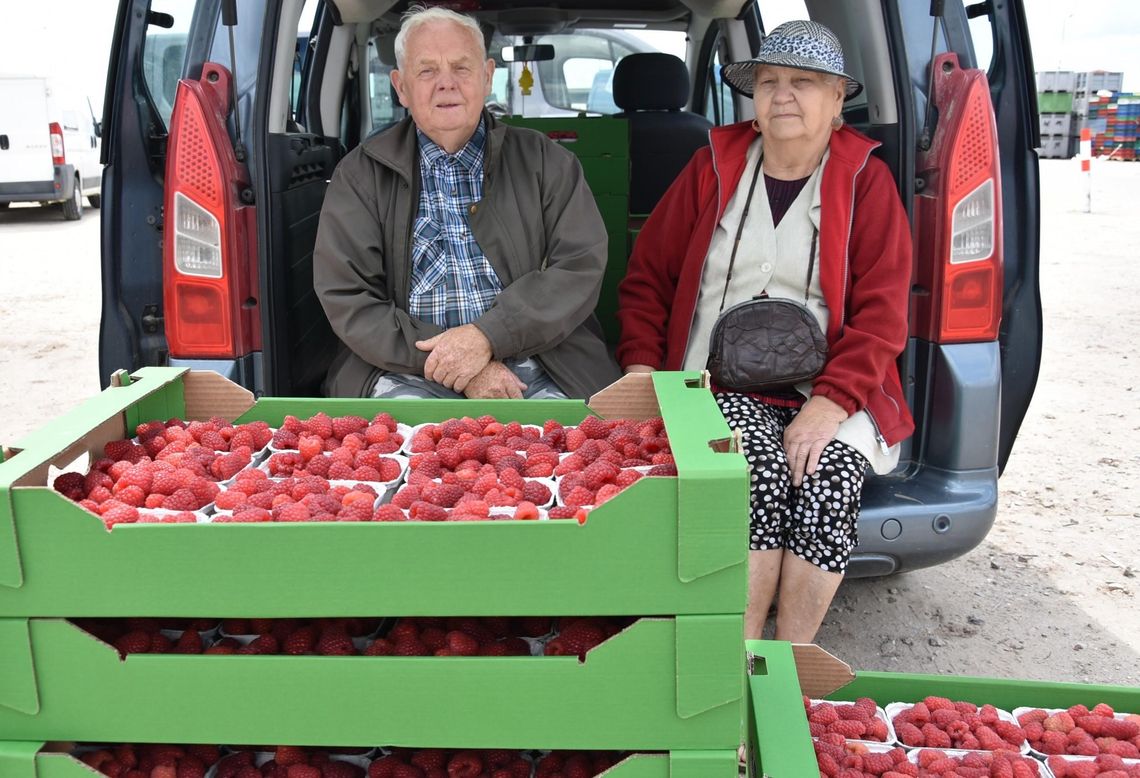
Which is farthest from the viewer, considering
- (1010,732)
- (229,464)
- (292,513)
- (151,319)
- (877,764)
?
(151,319)

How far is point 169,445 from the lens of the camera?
1931 millimetres

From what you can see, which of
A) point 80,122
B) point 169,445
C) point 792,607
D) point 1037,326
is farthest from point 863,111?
point 80,122

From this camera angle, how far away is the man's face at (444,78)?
2.99 metres

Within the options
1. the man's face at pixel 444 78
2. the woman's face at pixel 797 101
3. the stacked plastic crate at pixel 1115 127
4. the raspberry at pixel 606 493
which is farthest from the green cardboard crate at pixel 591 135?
the stacked plastic crate at pixel 1115 127

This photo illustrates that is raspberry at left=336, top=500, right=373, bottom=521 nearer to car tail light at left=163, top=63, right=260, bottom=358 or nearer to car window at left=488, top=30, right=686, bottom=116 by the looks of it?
car tail light at left=163, top=63, right=260, bottom=358

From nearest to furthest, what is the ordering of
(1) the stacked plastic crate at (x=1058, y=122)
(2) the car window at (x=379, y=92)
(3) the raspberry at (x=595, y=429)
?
(3) the raspberry at (x=595, y=429) → (2) the car window at (x=379, y=92) → (1) the stacked plastic crate at (x=1058, y=122)

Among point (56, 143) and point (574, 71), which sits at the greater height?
point (56, 143)

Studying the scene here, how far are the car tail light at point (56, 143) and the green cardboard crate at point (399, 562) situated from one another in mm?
14589

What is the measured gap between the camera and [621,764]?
1545mm

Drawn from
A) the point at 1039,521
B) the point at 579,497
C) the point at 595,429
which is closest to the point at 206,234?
the point at 595,429

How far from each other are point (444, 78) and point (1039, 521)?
9.62ft

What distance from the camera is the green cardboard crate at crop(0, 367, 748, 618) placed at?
146 cm

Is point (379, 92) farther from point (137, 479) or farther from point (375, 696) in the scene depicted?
point (375, 696)

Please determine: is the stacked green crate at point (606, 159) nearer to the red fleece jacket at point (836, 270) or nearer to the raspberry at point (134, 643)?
the red fleece jacket at point (836, 270)
